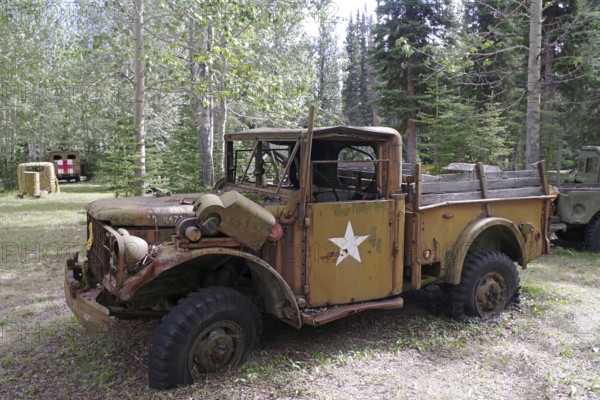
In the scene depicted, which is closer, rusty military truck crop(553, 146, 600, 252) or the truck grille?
the truck grille

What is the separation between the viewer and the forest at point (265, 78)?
418 inches

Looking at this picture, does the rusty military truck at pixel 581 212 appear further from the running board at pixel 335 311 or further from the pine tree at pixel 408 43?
the pine tree at pixel 408 43

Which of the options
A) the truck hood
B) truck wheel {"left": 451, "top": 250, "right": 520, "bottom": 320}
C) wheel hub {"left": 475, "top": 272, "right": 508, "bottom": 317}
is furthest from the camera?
wheel hub {"left": 475, "top": 272, "right": 508, "bottom": 317}

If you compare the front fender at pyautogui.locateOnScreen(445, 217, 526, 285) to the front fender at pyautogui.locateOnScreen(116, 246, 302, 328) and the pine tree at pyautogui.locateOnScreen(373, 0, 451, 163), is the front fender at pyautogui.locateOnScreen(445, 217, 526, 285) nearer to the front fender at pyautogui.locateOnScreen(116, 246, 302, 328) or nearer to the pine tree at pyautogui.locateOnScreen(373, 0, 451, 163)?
the front fender at pyautogui.locateOnScreen(116, 246, 302, 328)

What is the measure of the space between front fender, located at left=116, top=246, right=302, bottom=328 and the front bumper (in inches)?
8.5

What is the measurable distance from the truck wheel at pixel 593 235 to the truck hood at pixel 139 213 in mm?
7578

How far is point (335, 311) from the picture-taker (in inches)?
175

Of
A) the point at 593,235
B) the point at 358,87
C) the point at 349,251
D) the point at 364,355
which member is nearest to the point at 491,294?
the point at 364,355

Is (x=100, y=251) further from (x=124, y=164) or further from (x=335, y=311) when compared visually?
(x=124, y=164)

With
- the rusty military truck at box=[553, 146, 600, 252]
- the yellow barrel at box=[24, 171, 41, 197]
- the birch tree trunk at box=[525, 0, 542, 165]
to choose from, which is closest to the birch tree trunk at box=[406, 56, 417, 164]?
the birch tree trunk at box=[525, 0, 542, 165]

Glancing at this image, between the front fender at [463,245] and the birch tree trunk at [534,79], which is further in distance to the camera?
the birch tree trunk at [534,79]

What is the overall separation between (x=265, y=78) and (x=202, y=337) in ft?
26.0

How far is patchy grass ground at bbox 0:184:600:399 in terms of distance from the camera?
12.8ft

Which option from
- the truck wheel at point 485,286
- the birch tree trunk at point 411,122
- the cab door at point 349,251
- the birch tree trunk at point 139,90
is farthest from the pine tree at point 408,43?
the cab door at point 349,251
